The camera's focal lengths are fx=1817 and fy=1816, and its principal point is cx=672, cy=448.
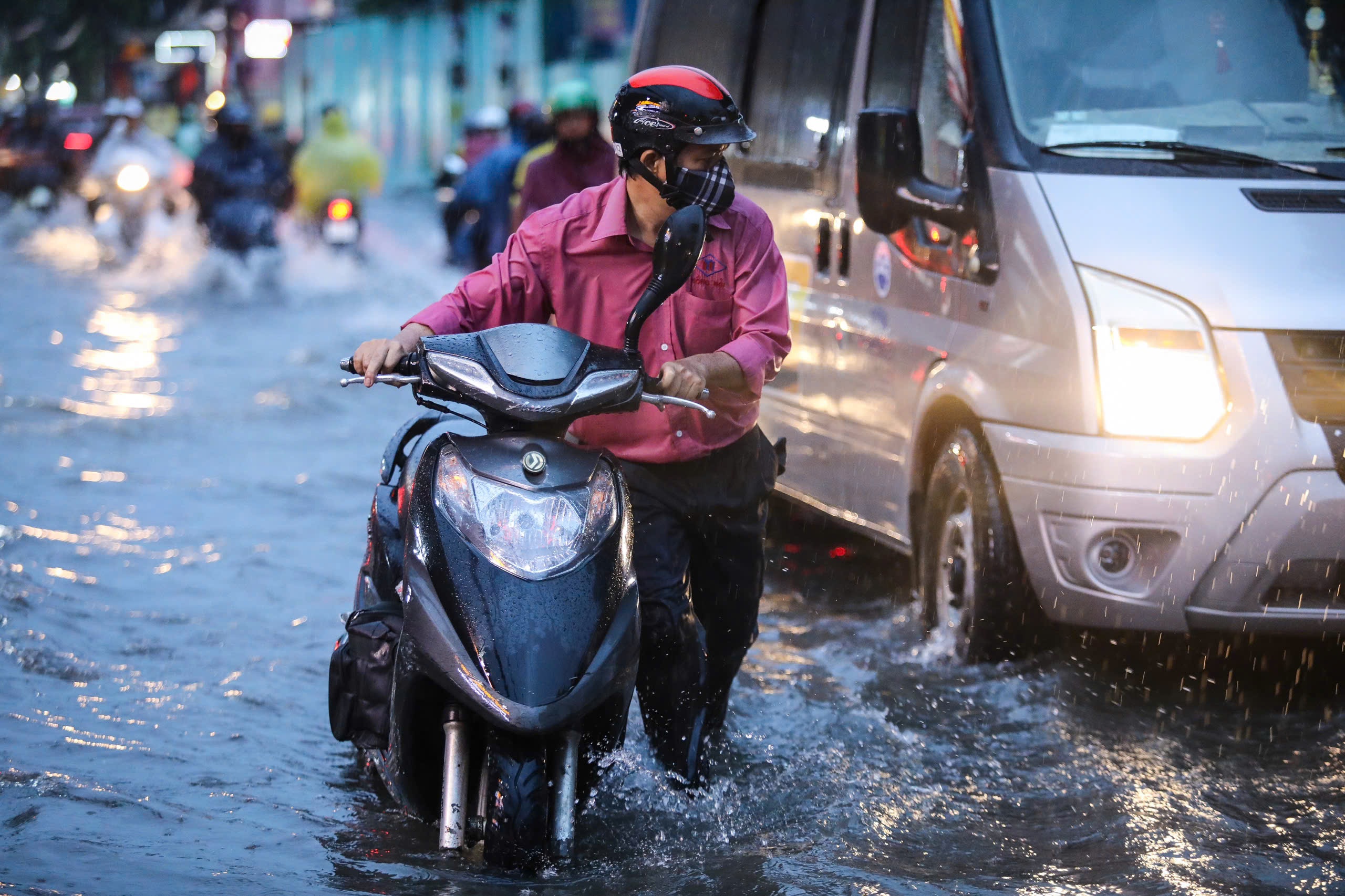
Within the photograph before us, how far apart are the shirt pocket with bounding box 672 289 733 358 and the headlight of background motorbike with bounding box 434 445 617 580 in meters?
0.66

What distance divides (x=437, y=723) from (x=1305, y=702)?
9.28ft

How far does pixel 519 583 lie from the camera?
352 centimetres

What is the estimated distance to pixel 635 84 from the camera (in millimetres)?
3951

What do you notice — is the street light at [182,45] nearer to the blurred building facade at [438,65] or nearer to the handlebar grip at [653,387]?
the blurred building facade at [438,65]

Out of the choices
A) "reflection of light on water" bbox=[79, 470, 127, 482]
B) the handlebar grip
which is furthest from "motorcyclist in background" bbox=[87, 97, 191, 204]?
the handlebar grip

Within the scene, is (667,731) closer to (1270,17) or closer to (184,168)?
(1270,17)

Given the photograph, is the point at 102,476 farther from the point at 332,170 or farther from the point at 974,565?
the point at 332,170

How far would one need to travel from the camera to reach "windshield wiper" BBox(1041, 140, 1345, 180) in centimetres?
526

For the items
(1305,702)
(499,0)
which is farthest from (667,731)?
(499,0)

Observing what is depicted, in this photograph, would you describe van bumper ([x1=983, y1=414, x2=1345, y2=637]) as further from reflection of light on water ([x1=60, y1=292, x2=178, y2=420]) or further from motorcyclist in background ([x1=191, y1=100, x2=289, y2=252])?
motorcyclist in background ([x1=191, y1=100, x2=289, y2=252])

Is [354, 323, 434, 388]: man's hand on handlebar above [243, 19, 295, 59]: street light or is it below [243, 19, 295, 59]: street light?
above

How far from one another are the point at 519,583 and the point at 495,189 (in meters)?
9.06

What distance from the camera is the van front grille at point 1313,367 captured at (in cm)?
484

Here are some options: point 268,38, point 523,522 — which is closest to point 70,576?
point 523,522
